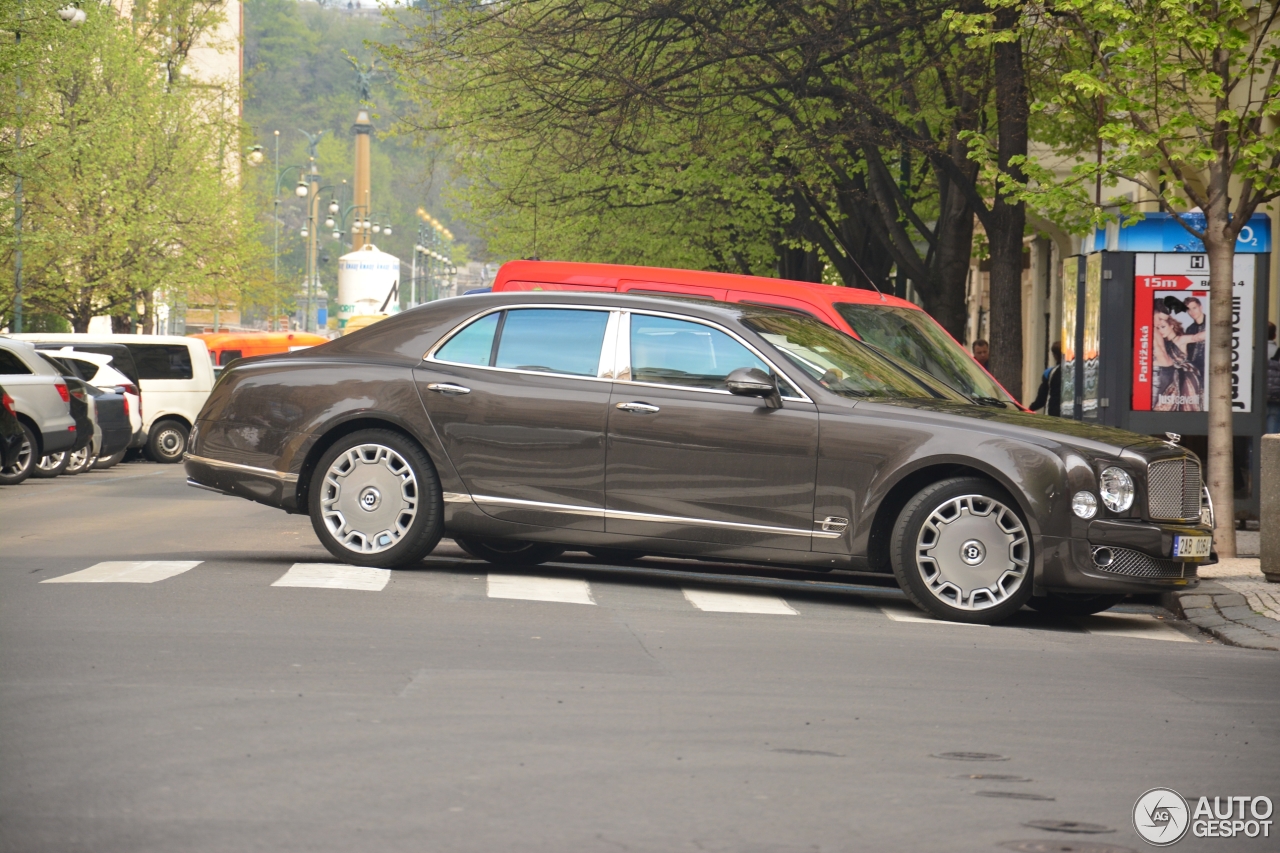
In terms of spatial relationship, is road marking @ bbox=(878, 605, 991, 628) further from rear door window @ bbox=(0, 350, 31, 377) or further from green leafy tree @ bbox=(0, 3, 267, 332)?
green leafy tree @ bbox=(0, 3, 267, 332)

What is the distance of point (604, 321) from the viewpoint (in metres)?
→ 10.3

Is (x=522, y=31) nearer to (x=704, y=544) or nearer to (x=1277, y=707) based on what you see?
(x=704, y=544)

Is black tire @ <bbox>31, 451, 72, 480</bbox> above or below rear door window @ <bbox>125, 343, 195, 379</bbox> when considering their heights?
below

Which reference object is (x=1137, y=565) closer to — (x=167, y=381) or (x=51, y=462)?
(x=51, y=462)

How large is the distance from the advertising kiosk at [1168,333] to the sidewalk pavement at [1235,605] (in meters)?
4.00

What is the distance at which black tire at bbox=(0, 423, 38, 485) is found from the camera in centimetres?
2228

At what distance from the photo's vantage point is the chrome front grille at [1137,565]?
30.6 ft

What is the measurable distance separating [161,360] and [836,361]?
67.4 ft

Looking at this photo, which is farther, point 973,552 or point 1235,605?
point 1235,605

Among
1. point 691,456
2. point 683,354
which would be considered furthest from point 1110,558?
point 683,354

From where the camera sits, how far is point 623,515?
9914 millimetres

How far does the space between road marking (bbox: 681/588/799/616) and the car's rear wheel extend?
16303 mm

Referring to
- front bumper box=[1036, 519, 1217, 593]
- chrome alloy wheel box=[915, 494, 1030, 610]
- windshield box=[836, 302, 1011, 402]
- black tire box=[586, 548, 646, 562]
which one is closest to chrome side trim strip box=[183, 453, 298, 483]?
black tire box=[586, 548, 646, 562]

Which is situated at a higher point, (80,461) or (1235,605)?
(80,461)
